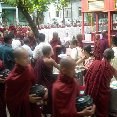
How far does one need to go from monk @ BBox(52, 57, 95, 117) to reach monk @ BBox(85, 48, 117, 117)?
1304mm

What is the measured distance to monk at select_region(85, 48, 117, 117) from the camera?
622cm

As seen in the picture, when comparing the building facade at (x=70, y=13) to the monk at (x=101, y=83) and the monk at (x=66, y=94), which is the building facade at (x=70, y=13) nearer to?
the monk at (x=101, y=83)

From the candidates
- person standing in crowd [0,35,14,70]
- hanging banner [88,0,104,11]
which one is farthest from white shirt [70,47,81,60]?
hanging banner [88,0,104,11]

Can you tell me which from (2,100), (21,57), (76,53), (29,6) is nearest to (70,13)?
(29,6)

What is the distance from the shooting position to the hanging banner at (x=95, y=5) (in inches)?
734

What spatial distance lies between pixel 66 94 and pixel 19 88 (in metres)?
0.99

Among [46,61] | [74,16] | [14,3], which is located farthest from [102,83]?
[74,16]

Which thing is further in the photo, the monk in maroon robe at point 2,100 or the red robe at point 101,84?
the monk in maroon robe at point 2,100

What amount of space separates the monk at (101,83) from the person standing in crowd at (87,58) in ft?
7.54

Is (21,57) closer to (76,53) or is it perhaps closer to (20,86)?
(20,86)

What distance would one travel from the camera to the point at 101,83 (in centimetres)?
623

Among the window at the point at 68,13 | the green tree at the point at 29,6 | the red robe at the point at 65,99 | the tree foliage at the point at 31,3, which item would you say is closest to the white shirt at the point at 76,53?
the red robe at the point at 65,99

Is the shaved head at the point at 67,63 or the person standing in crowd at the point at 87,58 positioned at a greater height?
the shaved head at the point at 67,63

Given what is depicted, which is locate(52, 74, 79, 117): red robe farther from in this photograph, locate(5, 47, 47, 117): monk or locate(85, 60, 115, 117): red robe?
locate(85, 60, 115, 117): red robe
